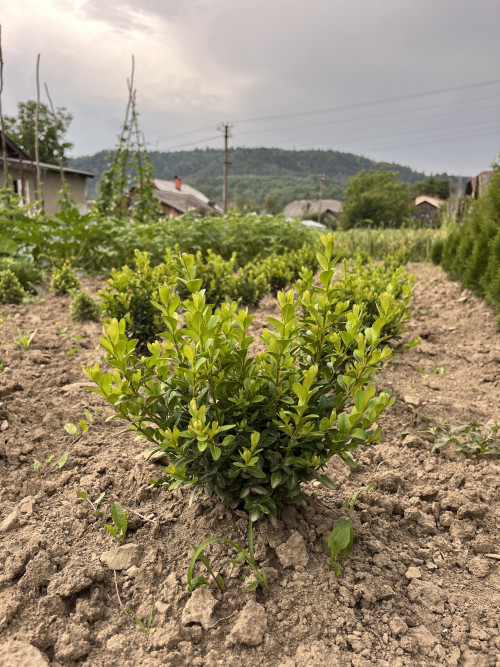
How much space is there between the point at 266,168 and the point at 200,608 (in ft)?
572

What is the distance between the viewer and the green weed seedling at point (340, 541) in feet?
5.79

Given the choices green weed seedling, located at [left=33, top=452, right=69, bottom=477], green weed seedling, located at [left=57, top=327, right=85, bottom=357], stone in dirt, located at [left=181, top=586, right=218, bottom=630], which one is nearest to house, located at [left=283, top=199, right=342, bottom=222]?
green weed seedling, located at [left=57, top=327, right=85, bottom=357]

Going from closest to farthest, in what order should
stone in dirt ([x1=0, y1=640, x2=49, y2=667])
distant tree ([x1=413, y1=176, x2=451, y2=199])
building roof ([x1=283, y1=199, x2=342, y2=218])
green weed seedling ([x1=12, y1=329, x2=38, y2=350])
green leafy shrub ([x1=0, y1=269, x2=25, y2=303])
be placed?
stone in dirt ([x1=0, y1=640, x2=49, y2=667]), green weed seedling ([x1=12, y1=329, x2=38, y2=350]), green leafy shrub ([x1=0, y1=269, x2=25, y2=303]), distant tree ([x1=413, y1=176, x2=451, y2=199]), building roof ([x1=283, y1=199, x2=342, y2=218])

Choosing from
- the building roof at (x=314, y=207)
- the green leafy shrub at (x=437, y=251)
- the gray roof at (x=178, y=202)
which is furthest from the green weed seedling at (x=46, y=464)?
the building roof at (x=314, y=207)

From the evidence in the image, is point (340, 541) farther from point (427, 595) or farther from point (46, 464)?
point (46, 464)

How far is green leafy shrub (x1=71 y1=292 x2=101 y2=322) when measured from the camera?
4.77 metres

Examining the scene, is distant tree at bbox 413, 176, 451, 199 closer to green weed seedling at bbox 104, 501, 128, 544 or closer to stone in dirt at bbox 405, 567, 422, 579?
stone in dirt at bbox 405, 567, 422, 579

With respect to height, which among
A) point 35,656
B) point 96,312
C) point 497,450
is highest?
point 96,312

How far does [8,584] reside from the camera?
1.76 meters

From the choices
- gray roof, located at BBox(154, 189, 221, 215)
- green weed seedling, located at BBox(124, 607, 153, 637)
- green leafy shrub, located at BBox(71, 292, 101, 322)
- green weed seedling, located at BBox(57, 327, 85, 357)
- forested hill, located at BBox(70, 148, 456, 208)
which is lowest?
green weed seedling, located at BBox(124, 607, 153, 637)

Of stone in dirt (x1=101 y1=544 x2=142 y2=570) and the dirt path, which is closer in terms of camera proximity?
the dirt path

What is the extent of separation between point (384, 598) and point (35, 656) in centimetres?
118

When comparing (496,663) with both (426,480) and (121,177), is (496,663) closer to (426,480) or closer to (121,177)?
(426,480)

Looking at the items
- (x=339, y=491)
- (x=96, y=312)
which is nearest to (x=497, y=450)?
(x=339, y=491)
